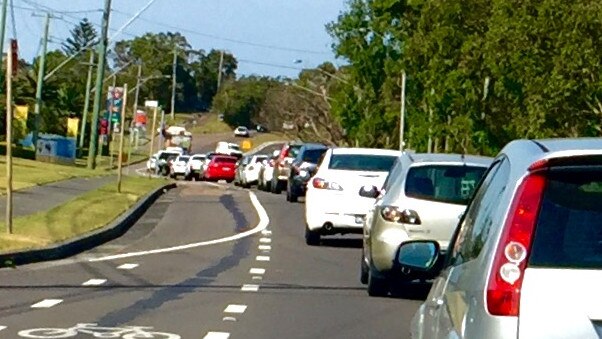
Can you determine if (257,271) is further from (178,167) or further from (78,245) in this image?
(178,167)

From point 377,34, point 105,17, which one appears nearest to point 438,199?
point 105,17

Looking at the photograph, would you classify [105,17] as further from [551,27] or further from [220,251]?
[220,251]

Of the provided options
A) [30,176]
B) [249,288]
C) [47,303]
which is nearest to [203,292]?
[249,288]

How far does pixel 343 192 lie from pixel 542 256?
18.9 meters

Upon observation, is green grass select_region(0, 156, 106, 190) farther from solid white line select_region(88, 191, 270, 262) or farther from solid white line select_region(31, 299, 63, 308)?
solid white line select_region(31, 299, 63, 308)

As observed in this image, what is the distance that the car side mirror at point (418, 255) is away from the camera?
687cm

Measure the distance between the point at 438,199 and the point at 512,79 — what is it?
3013cm

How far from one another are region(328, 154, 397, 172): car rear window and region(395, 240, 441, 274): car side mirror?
17160mm

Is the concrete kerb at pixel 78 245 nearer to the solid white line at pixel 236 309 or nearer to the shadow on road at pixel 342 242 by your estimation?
the shadow on road at pixel 342 242

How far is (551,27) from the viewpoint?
39.9m

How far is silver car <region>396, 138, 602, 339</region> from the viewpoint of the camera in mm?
4832

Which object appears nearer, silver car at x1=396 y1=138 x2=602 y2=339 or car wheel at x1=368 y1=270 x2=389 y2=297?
silver car at x1=396 y1=138 x2=602 y2=339

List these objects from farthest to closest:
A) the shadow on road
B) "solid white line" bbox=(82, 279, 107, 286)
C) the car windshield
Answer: the car windshield → the shadow on road → "solid white line" bbox=(82, 279, 107, 286)

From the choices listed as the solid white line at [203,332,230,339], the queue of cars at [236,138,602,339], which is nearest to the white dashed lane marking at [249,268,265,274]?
the solid white line at [203,332,230,339]
